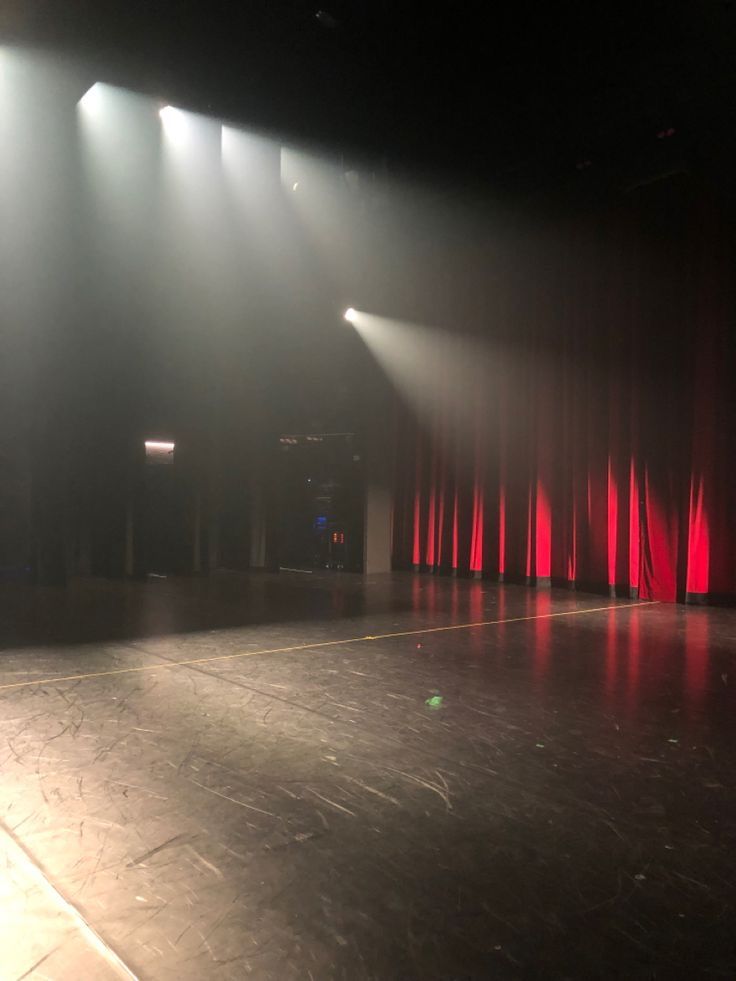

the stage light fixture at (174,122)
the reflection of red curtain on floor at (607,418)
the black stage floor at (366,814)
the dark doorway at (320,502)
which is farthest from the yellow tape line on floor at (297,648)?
the stage light fixture at (174,122)

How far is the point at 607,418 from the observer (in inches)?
230

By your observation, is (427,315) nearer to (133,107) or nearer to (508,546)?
(508,546)

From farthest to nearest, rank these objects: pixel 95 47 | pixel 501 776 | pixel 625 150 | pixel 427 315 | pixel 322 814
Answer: pixel 427 315
pixel 625 150
pixel 95 47
pixel 501 776
pixel 322 814

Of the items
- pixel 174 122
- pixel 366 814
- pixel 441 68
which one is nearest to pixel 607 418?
pixel 441 68

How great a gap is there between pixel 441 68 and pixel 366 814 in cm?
398

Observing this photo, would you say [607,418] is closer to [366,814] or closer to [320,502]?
[320,502]

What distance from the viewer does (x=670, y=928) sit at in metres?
1.16

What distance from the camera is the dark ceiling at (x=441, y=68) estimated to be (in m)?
3.57

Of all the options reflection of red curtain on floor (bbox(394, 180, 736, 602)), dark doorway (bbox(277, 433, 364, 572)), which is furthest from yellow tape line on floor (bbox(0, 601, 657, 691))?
dark doorway (bbox(277, 433, 364, 572))

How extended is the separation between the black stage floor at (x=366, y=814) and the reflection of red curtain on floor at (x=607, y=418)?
221cm

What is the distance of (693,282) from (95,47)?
14.3 ft

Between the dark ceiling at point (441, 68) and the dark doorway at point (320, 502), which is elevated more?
the dark ceiling at point (441, 68)

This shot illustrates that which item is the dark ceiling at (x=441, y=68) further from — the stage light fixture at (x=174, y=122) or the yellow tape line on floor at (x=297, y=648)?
the yellow tape line on floor at (x=297, y=648)

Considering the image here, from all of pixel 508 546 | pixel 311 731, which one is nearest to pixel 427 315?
pixel 508 546
